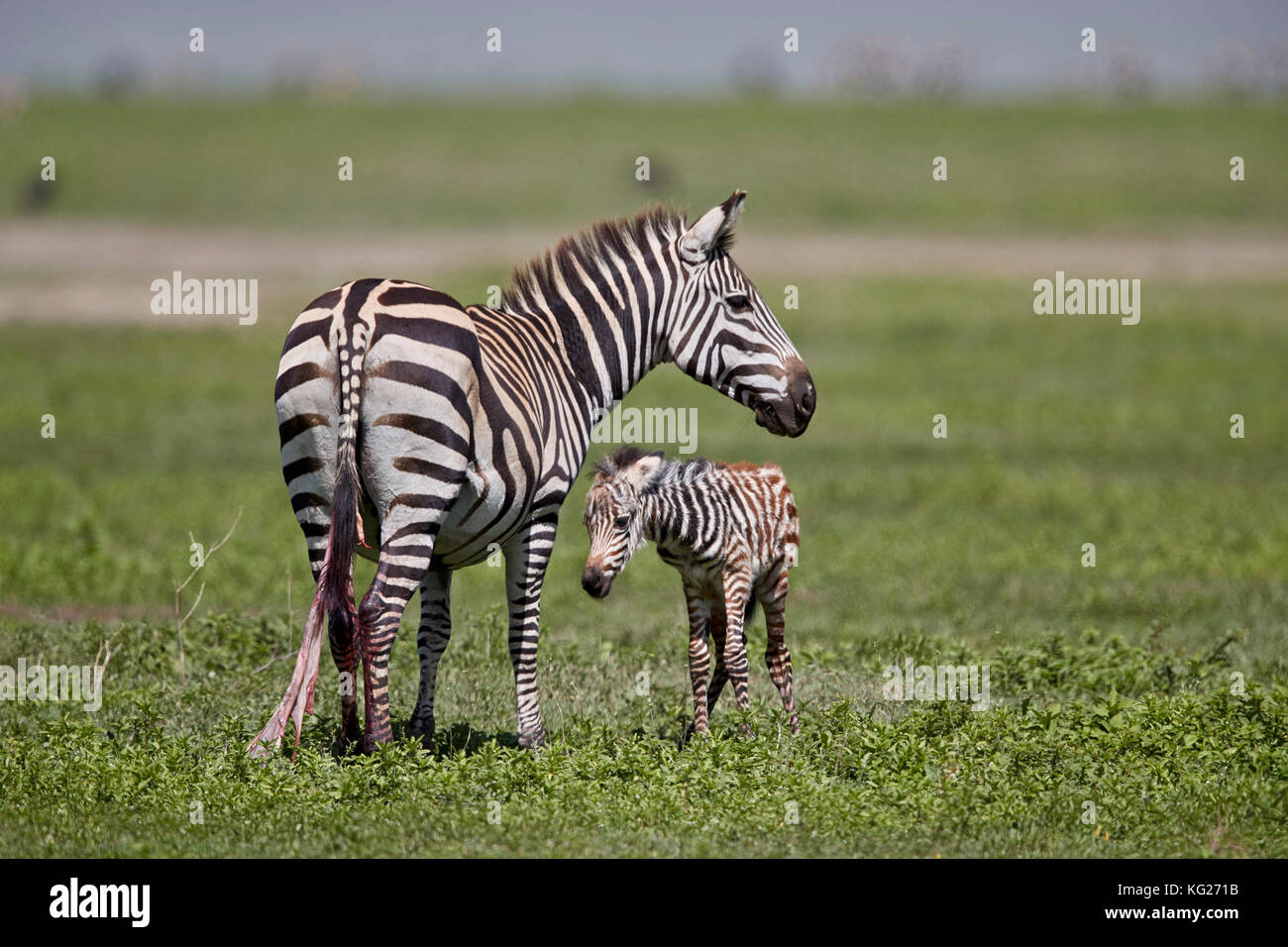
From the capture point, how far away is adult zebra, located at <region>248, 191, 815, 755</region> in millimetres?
7805

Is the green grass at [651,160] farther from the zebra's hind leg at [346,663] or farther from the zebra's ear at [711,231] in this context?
the zebra's hind leg at [346,663]

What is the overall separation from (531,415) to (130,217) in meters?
47.9

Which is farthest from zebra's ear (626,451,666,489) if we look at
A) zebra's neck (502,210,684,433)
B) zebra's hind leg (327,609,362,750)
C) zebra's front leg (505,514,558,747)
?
zebra's hind leg (327,609,362,750)

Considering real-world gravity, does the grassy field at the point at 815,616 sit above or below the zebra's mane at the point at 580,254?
below

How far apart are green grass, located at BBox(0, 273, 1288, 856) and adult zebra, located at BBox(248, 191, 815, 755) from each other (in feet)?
2.29

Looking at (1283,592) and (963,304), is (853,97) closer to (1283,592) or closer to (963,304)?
(963,304)

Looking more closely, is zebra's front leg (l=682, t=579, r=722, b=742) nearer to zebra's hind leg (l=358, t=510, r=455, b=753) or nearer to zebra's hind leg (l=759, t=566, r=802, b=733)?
zebra's hind leg (l=759, t=566, r=802, b=733)

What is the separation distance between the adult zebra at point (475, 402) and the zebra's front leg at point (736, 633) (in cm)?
109

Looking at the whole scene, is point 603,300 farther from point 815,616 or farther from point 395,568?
point 815,616

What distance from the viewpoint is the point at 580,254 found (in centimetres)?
942

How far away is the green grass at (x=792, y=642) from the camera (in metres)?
7.56

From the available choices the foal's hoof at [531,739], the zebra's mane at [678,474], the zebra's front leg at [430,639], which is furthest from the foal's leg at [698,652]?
the zebra's front leg at [430,639]
